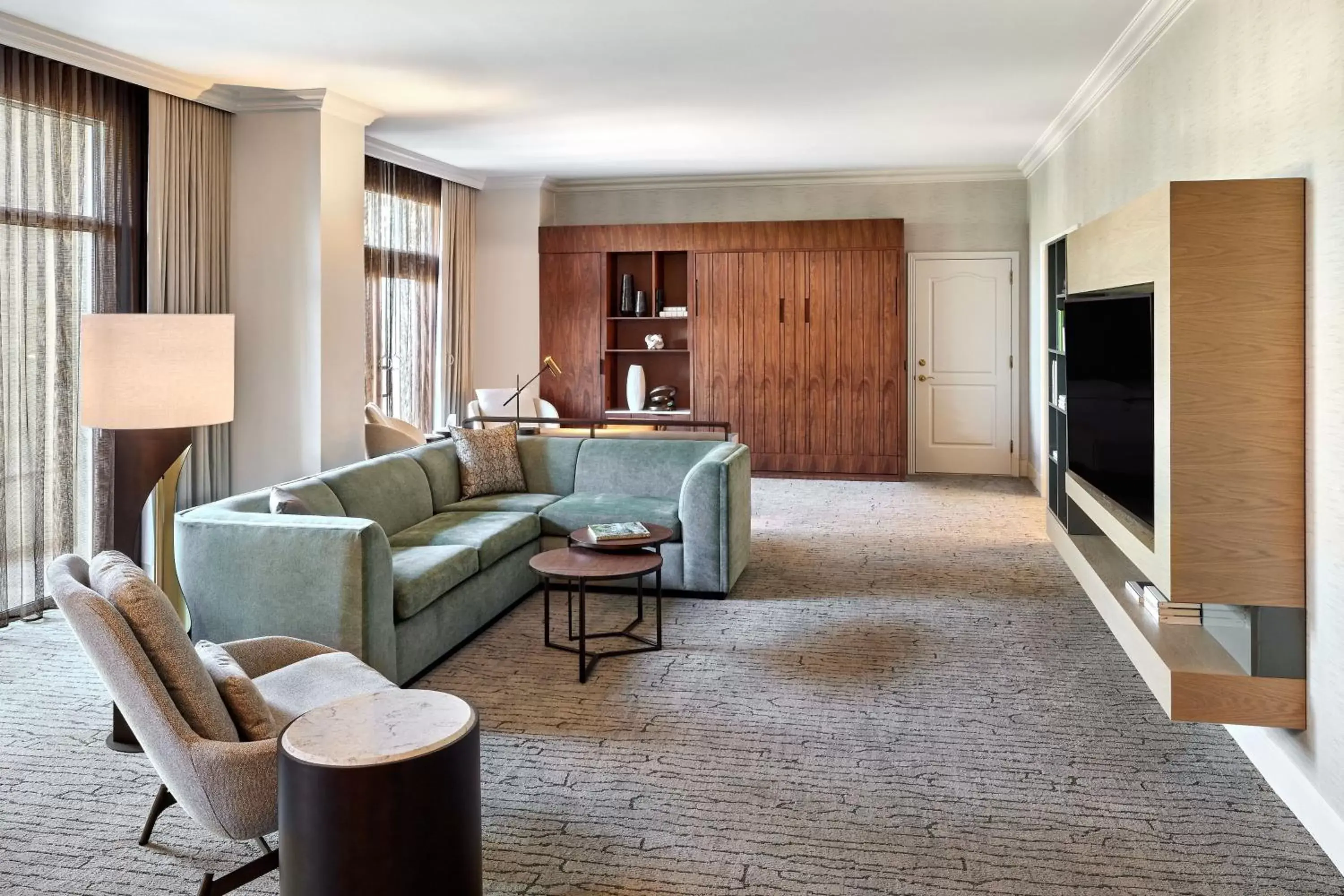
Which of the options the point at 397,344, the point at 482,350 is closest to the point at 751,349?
the point at 482,350

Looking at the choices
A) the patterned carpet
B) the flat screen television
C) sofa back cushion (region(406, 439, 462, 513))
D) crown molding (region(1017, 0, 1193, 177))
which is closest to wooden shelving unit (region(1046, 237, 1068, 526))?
crown molding (region(1017, 0, 1193, 177))

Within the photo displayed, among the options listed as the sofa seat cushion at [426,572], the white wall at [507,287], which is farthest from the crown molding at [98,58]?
the white wall at [507,287]

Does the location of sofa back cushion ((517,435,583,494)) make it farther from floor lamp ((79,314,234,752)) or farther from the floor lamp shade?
the floor lamp shade

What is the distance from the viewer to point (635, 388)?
9117mm

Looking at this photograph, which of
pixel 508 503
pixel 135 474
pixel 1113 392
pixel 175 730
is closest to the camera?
pixel 175 730

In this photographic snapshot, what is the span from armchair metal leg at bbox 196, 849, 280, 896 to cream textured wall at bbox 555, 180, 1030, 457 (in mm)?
7726

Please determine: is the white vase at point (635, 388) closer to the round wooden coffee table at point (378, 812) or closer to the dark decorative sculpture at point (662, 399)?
the dark decorative sculpture at point (662, 399)

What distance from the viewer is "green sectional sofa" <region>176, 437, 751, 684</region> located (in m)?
3.45

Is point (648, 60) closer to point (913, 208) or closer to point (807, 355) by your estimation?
point (807, 355)

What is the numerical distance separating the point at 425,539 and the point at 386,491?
0.40m

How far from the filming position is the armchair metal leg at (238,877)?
2.22 metres

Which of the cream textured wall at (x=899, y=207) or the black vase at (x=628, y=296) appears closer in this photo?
the cream textured wall at (x=899, y=207)

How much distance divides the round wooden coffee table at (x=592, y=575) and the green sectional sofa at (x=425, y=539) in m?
0.38

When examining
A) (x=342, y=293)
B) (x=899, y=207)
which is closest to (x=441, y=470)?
(x=342, y=293)
